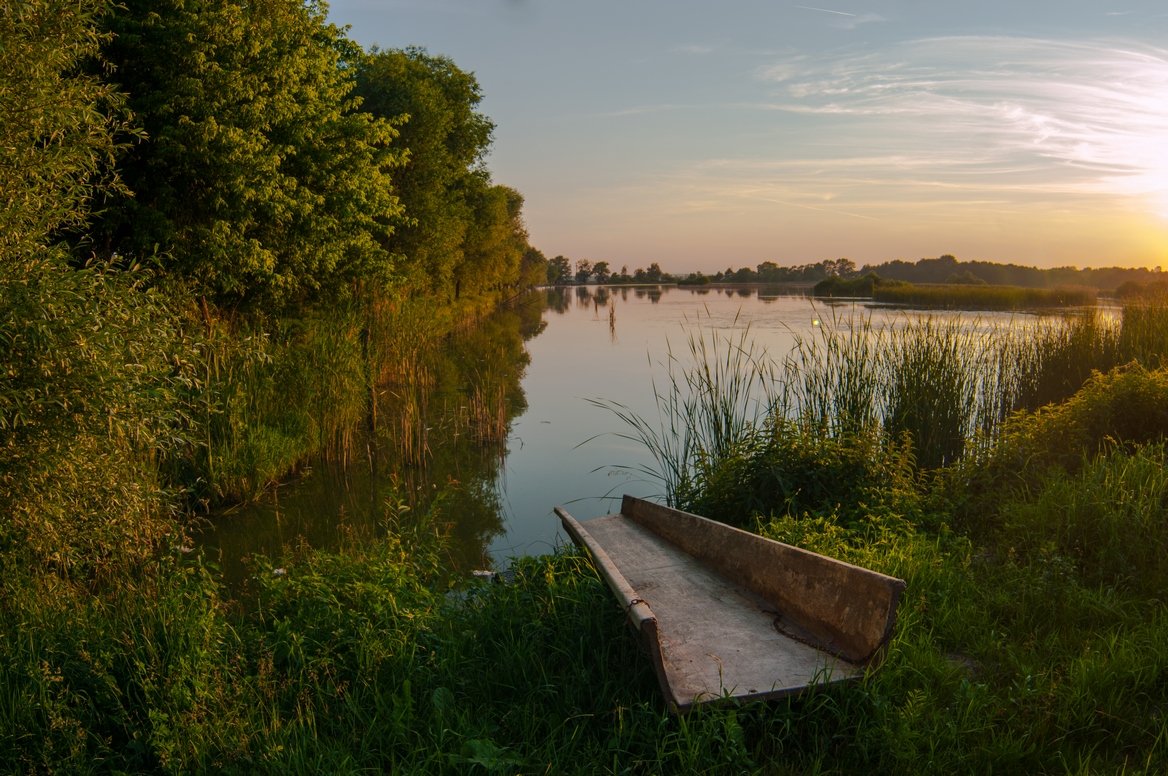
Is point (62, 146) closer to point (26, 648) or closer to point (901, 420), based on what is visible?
point (26, 648)

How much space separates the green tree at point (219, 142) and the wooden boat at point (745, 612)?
263 inches

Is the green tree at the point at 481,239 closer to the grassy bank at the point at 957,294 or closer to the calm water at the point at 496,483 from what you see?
the grassy bank at the point at 957,294

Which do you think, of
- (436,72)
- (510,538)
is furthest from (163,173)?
(436,72)

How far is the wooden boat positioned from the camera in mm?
3106

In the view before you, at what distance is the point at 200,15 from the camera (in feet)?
30.0

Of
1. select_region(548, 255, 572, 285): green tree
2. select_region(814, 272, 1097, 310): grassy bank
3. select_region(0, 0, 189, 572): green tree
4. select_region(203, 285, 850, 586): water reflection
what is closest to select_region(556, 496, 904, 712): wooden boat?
select_region(203, 285, 850, 586): water reflection

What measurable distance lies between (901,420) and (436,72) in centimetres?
2450

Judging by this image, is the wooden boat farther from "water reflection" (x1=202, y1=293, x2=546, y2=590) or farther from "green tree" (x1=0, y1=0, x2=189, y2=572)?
"green tree" (x1=0, y1=0, x2=189, y2=572)

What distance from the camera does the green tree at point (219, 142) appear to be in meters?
8.98

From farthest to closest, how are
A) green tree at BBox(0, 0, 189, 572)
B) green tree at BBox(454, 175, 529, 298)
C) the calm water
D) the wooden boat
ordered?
1. green tree at BBox(454, 175, 529, 298)
2. the calm water
3. green tree at BBox(0, 0, 189, 572)
4. the wooden boat

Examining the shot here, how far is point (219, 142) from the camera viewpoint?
920cm

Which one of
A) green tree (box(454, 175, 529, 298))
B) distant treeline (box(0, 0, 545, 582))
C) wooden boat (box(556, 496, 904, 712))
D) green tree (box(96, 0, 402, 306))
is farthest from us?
green tree (box(454, 175, 529, 298))

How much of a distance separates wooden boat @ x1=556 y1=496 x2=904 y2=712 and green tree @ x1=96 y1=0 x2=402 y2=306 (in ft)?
21.9

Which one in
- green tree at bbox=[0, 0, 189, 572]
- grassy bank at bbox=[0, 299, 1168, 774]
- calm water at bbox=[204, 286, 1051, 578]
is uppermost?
green tree at bbox=[0, 0, 189, 572]
